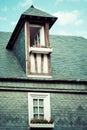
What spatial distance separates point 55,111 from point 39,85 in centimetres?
134

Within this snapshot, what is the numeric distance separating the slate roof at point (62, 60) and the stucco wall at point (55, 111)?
93 centimetres

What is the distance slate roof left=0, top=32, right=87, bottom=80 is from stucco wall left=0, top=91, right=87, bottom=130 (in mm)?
929

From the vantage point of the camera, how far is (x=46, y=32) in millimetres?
18062

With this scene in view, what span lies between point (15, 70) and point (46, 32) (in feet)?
7.55

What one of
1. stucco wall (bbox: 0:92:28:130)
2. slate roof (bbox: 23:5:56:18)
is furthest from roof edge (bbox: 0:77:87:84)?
slate roof (bbox: 23:5:56:18)

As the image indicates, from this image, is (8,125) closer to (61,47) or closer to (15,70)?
(15,70)

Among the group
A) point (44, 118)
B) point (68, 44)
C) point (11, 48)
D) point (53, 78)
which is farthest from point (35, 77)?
point (68, 44)

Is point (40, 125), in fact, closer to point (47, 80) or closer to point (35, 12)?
point (47, 80)

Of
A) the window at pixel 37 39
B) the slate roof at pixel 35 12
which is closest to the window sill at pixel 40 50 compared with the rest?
the window at pixel 37 39

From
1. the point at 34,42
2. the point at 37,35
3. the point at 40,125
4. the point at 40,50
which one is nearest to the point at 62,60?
the point at 34,42

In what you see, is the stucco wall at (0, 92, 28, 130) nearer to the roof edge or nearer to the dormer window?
the roof edge

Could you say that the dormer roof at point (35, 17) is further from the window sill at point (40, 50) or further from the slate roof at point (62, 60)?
the slate roof at point (62, 60)

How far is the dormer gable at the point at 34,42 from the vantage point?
17422mm

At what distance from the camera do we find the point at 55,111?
1678cm
